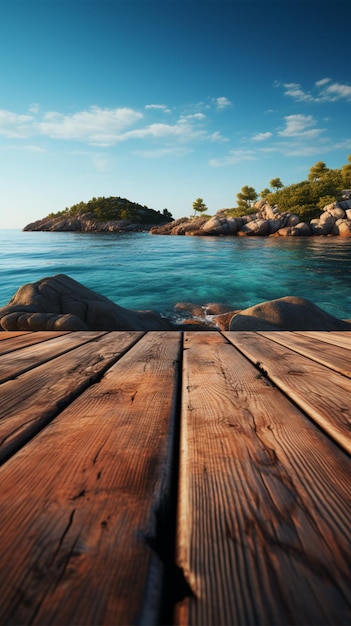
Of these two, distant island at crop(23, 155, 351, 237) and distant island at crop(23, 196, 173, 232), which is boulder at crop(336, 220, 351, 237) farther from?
distant island at crop(23, 196, 173, 232)

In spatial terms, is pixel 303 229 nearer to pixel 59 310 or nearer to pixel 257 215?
pixel 257 215

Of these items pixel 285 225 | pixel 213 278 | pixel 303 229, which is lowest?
pixel 213 278

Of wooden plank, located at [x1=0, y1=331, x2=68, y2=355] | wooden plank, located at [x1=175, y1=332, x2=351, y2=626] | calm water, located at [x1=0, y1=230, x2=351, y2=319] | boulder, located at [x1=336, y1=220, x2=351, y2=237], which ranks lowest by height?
Answer: calm water, located at [x1=0, y1=230, x2=351, y2=319]

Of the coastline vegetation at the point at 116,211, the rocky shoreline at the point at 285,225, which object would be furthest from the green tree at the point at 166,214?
the rocky shoreline at the point at 285,225

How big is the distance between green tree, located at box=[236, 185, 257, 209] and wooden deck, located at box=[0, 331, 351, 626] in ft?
205

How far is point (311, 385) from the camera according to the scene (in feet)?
4.01

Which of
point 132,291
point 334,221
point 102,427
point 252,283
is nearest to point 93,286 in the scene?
point 132,291

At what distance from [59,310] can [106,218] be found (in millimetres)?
70844

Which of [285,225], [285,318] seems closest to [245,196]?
[285,225]

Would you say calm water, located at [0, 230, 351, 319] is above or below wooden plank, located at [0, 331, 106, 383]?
below

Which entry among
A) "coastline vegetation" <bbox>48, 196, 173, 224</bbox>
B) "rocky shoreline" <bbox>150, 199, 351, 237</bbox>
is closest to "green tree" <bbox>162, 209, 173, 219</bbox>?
"coastline vegetation" <bbox>48, 196, 173, 224</bbox>

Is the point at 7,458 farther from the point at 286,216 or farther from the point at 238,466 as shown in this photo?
the point at 286,216

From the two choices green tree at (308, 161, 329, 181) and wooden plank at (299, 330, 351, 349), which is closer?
wooden plank at (299, 330, 351, 349)

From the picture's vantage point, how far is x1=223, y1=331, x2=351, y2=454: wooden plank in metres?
0.92
